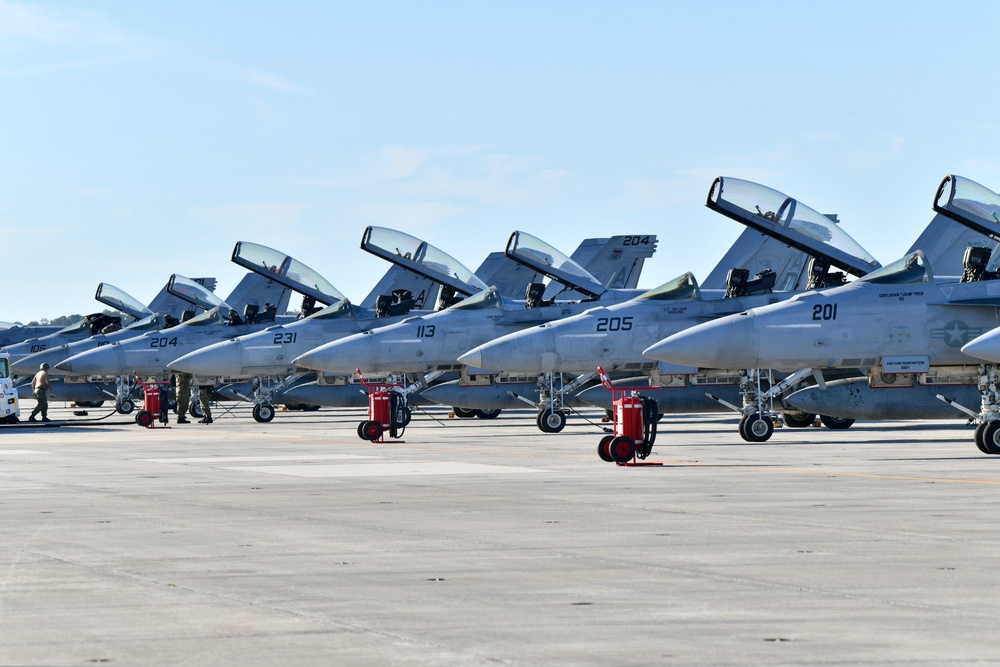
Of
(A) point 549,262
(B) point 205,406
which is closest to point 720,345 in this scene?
(A) point 549,262

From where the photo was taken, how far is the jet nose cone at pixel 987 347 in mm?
18125

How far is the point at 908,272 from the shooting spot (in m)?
22.6

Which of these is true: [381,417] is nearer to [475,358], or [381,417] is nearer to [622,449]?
[475,358]

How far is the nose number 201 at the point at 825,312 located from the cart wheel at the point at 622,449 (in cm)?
591

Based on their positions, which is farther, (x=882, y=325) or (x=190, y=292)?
(x=190, y=292)

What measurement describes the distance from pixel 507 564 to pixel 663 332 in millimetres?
19303

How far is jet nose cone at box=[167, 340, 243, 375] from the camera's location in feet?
119

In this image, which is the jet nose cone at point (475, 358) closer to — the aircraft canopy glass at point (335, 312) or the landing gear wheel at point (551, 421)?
the landing gear wheel at point (551, 421)

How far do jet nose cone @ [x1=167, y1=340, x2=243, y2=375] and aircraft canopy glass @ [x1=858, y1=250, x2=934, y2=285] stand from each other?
60.7ft

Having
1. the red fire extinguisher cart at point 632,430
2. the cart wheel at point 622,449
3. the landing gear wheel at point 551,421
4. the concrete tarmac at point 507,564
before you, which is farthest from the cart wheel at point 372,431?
the cart wheel at point 622,449

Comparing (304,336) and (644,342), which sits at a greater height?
(304,336)

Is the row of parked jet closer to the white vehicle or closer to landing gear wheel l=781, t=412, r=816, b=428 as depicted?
landing gear wheel l=781, t=412, r=816, b=428

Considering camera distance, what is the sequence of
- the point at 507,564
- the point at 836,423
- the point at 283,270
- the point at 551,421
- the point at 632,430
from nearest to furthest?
the point at 507,564 → the point at 632,430 → the point at 836,423 → the point at 551,421 → the point at 283,270

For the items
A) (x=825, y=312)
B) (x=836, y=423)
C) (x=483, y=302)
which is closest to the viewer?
(x=825, y=312)
